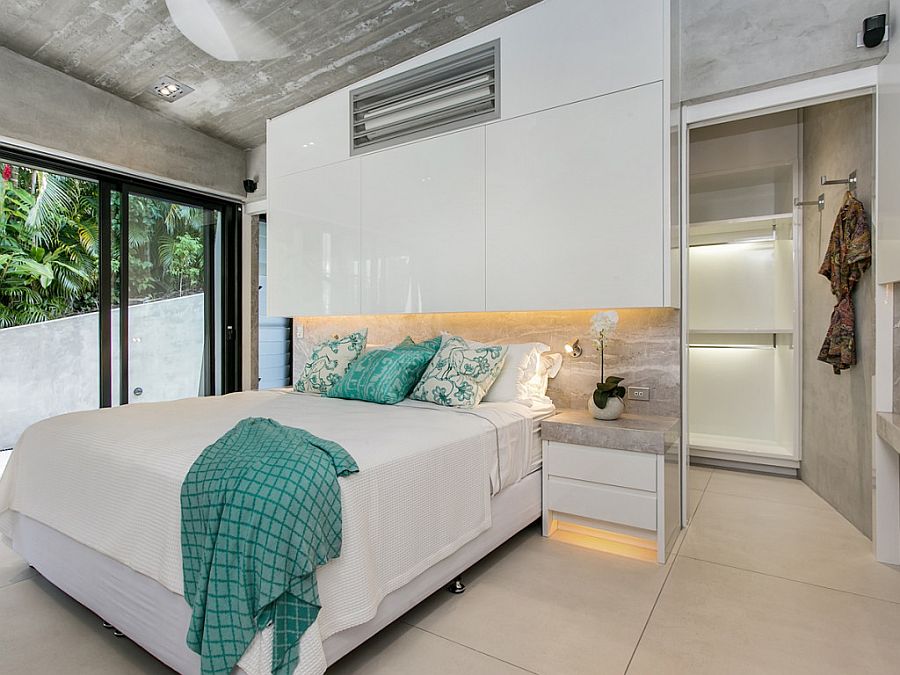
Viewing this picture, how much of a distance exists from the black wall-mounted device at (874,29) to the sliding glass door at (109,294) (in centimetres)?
464

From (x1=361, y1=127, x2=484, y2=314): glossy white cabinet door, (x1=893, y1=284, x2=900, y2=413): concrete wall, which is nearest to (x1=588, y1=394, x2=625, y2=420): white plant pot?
(x1=361, y1=127, x2=484, y2=314): glossy white cabinet door

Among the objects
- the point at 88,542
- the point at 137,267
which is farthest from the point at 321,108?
the point at 88,542

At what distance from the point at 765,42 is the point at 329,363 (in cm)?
282

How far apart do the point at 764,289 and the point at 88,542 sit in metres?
4.38

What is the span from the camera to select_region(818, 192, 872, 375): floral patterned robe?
259cm

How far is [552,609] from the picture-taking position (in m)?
1.90

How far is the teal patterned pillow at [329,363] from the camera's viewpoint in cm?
304

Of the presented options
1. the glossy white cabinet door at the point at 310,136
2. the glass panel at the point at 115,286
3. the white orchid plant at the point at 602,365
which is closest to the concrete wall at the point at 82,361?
the glass panel at the point at 115,286

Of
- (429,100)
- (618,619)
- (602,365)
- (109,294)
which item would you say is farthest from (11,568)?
(429,100)

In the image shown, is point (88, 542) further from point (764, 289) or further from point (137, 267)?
point (764, 289)

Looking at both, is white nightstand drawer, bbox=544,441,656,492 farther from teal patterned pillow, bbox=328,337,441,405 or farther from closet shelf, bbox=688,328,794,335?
closet shelf, bbox=688,328,794,335

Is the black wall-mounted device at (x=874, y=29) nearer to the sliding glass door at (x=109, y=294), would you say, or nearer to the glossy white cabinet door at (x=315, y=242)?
the glossy white cabinet door at (x=315, y=242)

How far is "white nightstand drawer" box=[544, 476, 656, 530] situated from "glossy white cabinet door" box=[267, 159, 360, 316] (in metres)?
1.80

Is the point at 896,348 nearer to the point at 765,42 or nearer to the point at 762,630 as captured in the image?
the point at 762,630
